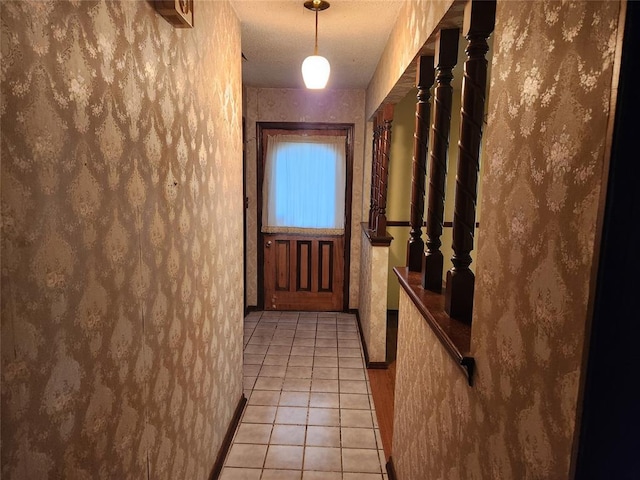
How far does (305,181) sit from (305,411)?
2625 mm

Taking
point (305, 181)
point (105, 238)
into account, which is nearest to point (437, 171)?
point (105, 238)

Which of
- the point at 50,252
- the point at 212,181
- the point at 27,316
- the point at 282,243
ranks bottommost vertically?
the point at 282,243

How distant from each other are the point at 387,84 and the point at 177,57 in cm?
183

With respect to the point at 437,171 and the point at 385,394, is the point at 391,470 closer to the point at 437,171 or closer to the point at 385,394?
the point at 385,394

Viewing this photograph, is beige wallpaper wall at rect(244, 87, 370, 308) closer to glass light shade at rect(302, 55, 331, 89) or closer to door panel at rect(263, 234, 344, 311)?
door panel at rect(263, 234, 344, 311)

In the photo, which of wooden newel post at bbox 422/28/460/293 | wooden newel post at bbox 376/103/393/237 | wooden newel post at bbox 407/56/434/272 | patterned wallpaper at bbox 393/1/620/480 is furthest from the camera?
wooden newel post at bbox 376/103/393/237

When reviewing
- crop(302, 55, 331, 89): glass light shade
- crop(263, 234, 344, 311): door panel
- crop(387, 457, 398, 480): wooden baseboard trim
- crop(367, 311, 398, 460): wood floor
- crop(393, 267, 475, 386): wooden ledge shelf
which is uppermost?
crop(302, 55, 331, 89): glass light shade

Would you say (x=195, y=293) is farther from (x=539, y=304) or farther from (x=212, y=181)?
(x=539, y=304)

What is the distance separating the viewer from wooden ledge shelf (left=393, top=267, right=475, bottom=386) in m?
1.19

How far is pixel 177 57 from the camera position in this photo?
1533mm

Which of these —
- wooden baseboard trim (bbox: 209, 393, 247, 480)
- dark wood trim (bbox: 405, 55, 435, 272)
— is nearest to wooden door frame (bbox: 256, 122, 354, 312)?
wooden baseboard trim (bbox: 209, 393, 247, 480)

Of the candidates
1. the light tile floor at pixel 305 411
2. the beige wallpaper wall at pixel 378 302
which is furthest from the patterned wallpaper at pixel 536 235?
the beige wallpaper wall at pixel 378 302

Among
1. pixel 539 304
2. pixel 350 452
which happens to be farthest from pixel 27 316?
pixel 350 452

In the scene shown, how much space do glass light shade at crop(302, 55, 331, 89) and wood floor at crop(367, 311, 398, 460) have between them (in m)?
2.20
